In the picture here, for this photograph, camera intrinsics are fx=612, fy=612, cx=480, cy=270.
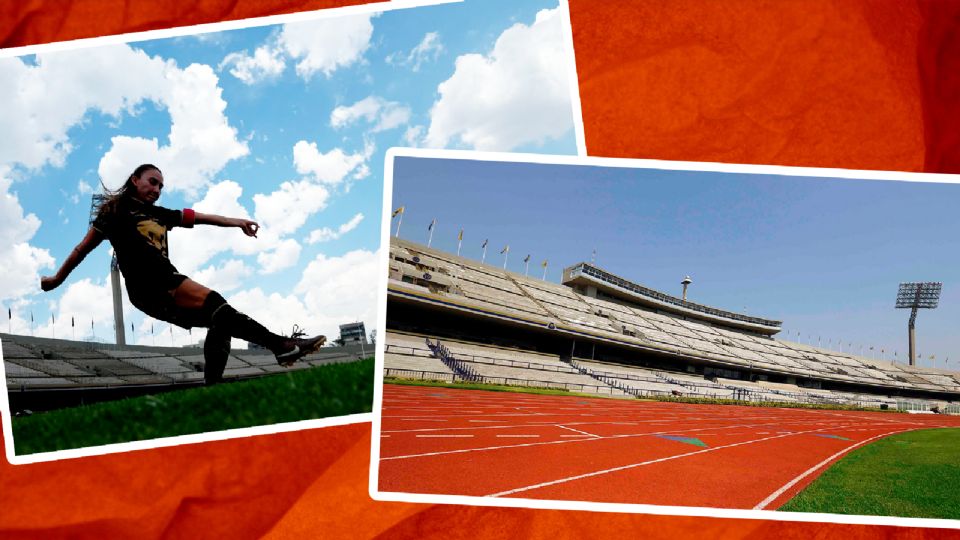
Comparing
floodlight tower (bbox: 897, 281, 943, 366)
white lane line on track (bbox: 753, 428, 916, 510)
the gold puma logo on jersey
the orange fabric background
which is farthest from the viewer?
the gold puma logo on jersey

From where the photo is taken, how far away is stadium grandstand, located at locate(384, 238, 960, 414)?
1.61 metres

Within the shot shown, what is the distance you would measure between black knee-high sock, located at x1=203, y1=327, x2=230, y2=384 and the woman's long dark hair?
567mm

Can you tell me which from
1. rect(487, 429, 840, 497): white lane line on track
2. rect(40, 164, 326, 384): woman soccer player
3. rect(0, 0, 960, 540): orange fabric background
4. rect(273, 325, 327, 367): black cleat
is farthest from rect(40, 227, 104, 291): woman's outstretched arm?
rect(487, 429, 840, 497): white lane line on track

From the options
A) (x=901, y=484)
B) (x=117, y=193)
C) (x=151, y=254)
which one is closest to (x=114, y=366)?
(x=151, y=254)

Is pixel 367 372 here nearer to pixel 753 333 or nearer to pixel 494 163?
pixel 494 163

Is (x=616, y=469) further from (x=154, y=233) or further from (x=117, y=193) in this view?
(x=117, y=193)

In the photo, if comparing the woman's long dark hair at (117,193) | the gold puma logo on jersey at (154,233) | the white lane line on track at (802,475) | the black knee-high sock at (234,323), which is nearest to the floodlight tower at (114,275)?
the woman's long dark hair at (117,193)

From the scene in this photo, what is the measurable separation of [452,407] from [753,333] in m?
1.48

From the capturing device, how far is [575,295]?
1881 mm

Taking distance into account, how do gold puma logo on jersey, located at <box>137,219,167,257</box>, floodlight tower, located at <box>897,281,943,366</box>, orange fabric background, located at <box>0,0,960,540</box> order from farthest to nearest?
1. gold puma logo on jersey, located at <box>137,219,167,257</box>
2. orange fabric background, located at <box>0,0,960,540</box>
3. floodlight tower, located at <box>897,281,943,366</box>

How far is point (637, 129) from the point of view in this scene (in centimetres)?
249

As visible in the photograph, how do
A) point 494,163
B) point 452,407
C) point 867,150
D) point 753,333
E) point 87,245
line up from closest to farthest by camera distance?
point 494,163, point 753,333, point 87,245, point 867,150, point 452,407

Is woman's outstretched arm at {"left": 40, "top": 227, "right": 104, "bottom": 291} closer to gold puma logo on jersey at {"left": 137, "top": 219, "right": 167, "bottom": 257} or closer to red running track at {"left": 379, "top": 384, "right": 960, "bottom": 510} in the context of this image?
gold puma logo on jersey at {"left": 137, "top": 219, "right": 167, "bottom": 257}

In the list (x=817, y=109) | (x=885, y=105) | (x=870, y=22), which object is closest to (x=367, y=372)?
(x=817, y=109)
